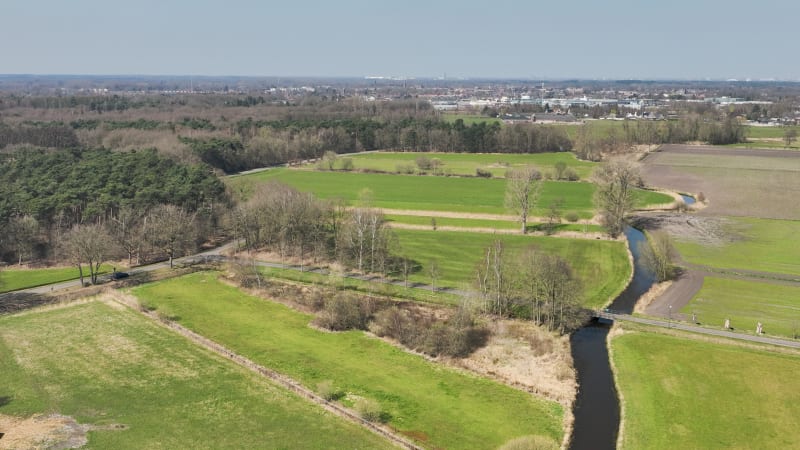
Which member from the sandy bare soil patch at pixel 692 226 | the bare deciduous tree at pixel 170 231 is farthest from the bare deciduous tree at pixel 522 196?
the bare deciduous tree at pixel 170 231

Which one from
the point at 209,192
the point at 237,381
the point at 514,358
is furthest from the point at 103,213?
the point at 514,358

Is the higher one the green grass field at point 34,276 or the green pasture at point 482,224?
the green pasture at point 482,224

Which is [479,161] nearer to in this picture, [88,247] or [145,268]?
[145,268]

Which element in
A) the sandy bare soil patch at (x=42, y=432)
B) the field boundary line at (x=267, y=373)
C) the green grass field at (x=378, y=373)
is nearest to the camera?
the sandy bare soil patch at (x=42, y=432)

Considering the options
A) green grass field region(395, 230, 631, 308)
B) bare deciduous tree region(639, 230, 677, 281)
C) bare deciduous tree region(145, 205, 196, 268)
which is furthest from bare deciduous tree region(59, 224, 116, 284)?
bare deciduous tree region(639, 230, 677, 281)

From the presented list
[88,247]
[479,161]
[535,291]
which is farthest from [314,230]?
[479,161]

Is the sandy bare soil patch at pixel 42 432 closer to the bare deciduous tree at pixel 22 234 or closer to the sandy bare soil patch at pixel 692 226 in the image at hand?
the bare deciduous tree at pixel 22 234

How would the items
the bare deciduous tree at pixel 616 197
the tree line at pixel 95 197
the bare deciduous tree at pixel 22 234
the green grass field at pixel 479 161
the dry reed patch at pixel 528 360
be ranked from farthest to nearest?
1. the green grass field at pixel 479 161
2. the bare deciduous tree at pixel 616 197
3. the tree line at pixel 95 197
4. the bare deciduous tree at pixel 22 234
5. the dry reed patch at pixel 528 360

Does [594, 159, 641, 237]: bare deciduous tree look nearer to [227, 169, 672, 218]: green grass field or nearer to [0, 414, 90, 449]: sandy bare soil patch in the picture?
[227, 169, 672, 218]: green grass field

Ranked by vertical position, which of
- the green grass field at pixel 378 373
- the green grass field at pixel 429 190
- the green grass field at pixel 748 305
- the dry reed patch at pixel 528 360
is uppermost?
the green grass field at pixel 429 190
